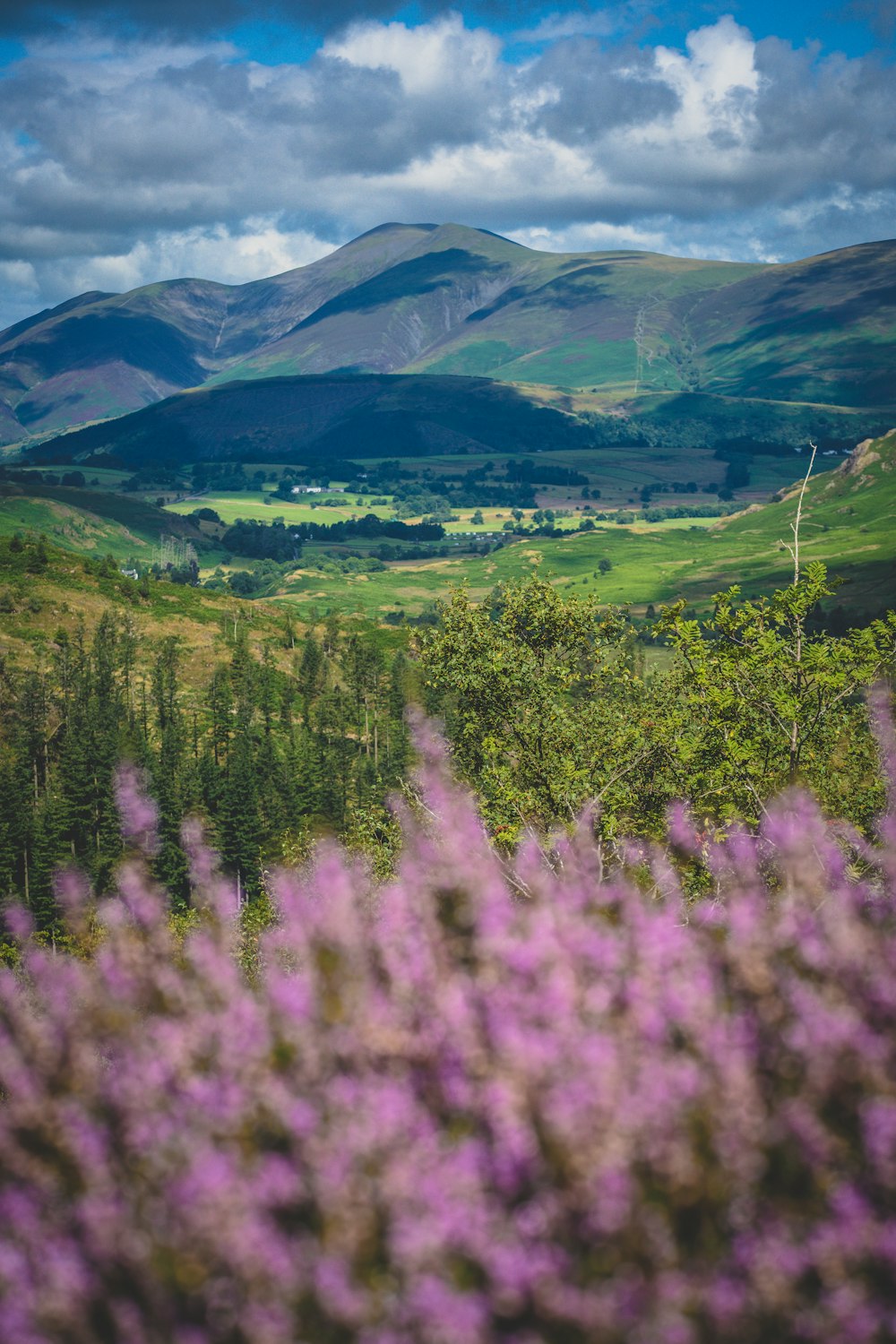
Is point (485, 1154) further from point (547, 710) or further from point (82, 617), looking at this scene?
point (82, 617)

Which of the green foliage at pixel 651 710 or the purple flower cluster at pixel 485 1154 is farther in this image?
the green foliage at pixel 651 710

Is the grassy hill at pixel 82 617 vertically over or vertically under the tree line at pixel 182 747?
over

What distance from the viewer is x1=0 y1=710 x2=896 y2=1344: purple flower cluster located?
5.36m

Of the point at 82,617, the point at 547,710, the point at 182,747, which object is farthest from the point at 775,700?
the point at 82,617

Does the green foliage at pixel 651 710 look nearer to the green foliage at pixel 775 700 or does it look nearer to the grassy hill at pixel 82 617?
the green foliage at pixel 775 700

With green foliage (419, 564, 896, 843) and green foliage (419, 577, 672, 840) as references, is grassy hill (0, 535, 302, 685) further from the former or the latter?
green foliage (419, 564, 896, 843)

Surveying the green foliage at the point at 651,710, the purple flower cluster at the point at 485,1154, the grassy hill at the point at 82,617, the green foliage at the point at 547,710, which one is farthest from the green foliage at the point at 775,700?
the grassy hill at the point at 82,617

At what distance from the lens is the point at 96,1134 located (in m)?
6.31

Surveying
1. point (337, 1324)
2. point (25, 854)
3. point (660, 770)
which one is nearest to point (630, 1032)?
point (337, 1324)

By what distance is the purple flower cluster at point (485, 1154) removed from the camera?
17.6 feet

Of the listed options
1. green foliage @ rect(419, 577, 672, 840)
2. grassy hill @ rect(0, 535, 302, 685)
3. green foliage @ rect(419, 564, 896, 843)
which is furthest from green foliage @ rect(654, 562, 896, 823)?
grassy hill @ rect(0, 535, 302, 685)

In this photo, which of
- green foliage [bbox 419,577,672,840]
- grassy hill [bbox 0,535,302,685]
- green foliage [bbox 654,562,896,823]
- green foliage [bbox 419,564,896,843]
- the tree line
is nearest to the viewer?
green foliage [bbox 654,562,896,823]

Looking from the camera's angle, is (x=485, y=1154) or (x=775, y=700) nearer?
(x=485, y=1154)

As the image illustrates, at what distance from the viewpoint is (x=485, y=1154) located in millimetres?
5707
